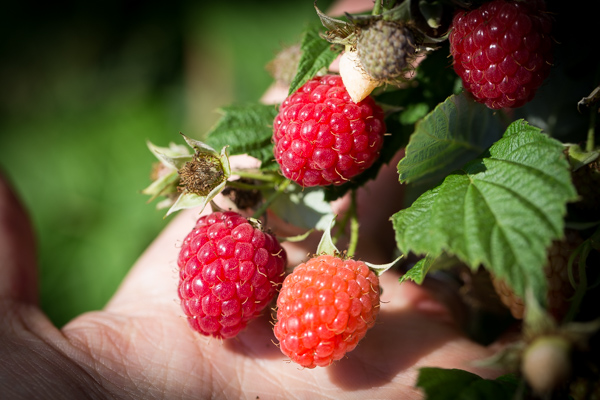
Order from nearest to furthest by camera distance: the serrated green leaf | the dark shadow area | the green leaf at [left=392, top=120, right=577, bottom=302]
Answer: the green leaf at [left=392, top=120, right=577, bottom=302]
the serrated green leaf
the dark shadow area

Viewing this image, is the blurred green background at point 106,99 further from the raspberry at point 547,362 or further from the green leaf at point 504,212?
the raspberry at point 547,362

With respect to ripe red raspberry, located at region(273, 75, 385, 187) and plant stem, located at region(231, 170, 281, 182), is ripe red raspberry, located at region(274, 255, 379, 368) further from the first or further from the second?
plant stem, located at region(231, 170, 281, 182)

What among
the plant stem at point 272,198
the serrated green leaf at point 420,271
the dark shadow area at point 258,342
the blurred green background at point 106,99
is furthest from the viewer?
the blurred green background at point 106,99

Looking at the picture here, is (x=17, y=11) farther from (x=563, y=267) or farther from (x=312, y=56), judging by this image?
(x=563, y=267)

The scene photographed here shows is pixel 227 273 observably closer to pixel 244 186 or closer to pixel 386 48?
pixel 244 186

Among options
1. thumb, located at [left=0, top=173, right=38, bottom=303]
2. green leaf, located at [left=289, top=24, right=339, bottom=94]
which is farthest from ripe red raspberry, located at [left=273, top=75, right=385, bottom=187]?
thumb, located at [left=0, top=173, right=38, bottom=303]

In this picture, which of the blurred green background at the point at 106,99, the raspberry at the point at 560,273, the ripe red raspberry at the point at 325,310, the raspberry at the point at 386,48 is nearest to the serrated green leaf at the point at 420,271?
the ripe red raspberry at the point at 325,310

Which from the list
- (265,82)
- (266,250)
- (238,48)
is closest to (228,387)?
(266,250)
